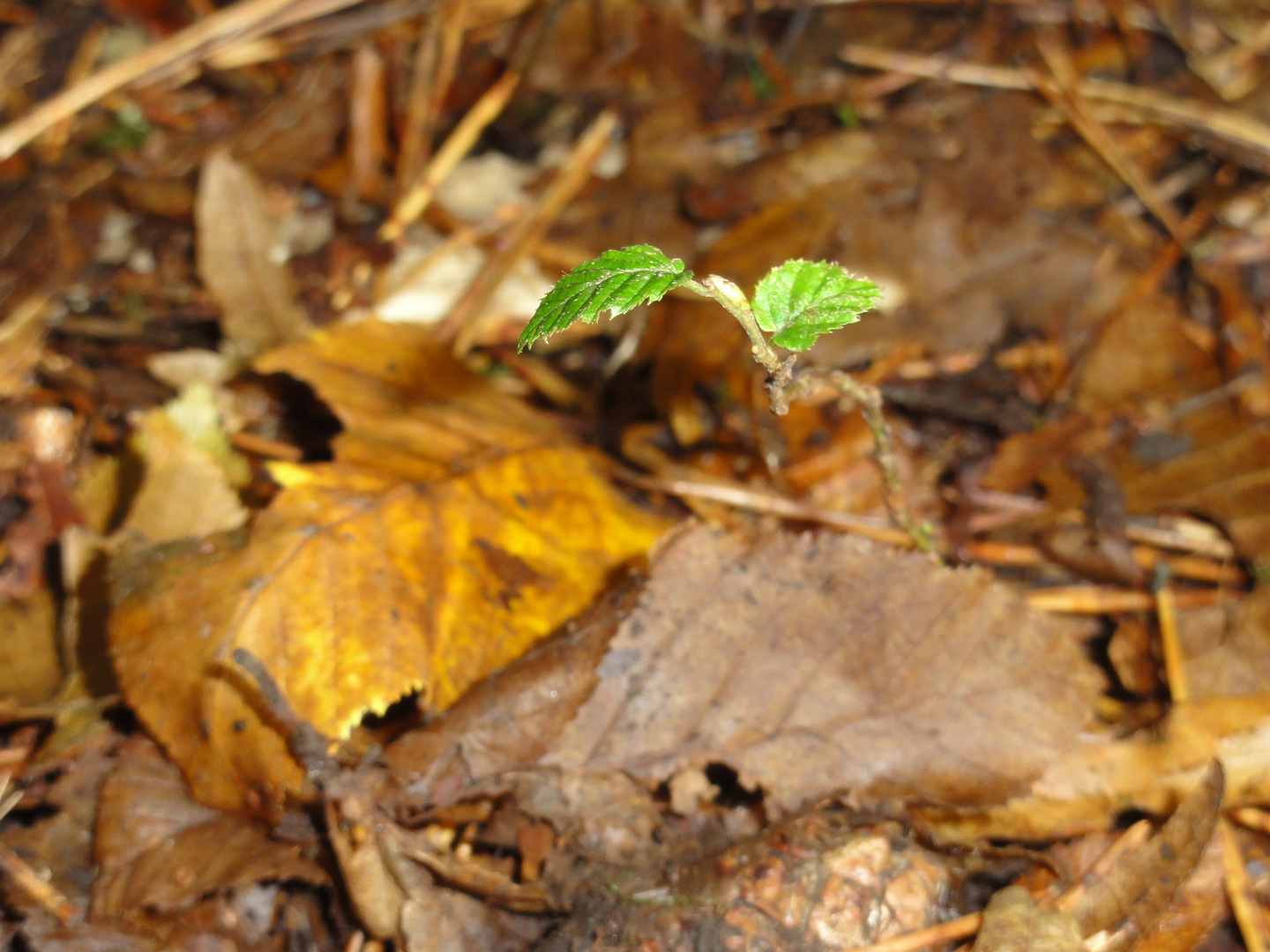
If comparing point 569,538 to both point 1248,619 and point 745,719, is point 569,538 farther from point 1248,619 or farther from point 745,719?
point 1248,619

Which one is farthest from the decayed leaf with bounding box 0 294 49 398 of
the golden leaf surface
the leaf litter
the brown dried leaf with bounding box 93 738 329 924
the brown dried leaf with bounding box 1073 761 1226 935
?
the brown dried leaf with bounding box 1073 761 1226 935

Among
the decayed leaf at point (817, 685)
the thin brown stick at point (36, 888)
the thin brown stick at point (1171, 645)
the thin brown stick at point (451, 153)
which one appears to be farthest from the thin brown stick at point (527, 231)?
the thin brown stick at point (1171, 645)

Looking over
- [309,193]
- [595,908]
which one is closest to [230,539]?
[595,908]

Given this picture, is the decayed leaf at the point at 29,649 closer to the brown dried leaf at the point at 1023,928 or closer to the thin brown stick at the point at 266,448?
the thin brown stick at the point at 266,448

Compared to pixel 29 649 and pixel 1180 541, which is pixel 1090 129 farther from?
pixel 29 649

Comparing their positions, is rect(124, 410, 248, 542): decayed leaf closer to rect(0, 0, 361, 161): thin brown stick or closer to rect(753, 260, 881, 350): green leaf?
rect(753, 260, 881, 350): green leaf

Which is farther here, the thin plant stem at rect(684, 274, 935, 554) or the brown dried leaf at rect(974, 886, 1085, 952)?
the brown dried leaf at rect(974, 886, 1085, 952)
